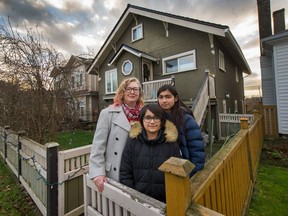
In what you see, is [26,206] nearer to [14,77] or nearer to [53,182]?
[53,182]

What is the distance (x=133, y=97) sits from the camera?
6.26ft

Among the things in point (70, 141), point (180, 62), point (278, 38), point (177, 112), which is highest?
point (278, 38)

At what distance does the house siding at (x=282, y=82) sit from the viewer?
24.3 feet

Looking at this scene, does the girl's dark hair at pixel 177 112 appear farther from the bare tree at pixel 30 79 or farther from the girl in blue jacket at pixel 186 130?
the bare tree at pixel 30 79

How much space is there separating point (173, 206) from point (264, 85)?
12888 mm

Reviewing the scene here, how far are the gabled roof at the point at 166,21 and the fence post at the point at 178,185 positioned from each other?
829cm

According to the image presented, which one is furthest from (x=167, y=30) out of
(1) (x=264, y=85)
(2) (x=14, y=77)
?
(2) (x=14, y=77)

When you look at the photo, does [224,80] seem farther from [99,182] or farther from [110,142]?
[99,182]

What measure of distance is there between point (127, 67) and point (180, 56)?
12.3 feet

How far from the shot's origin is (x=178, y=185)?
915mm

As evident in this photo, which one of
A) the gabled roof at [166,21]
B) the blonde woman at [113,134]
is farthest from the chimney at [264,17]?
the blonde woman at [113,134]

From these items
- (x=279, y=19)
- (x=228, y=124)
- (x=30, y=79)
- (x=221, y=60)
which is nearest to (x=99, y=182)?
(x=30, y=79)

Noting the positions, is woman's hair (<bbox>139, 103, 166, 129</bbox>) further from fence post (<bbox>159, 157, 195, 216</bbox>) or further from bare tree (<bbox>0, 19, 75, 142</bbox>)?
bare tree (<bbox>0, 19, 75, 142</bbox>)

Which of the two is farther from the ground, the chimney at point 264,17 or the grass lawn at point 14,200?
the chimney at point 264,17
